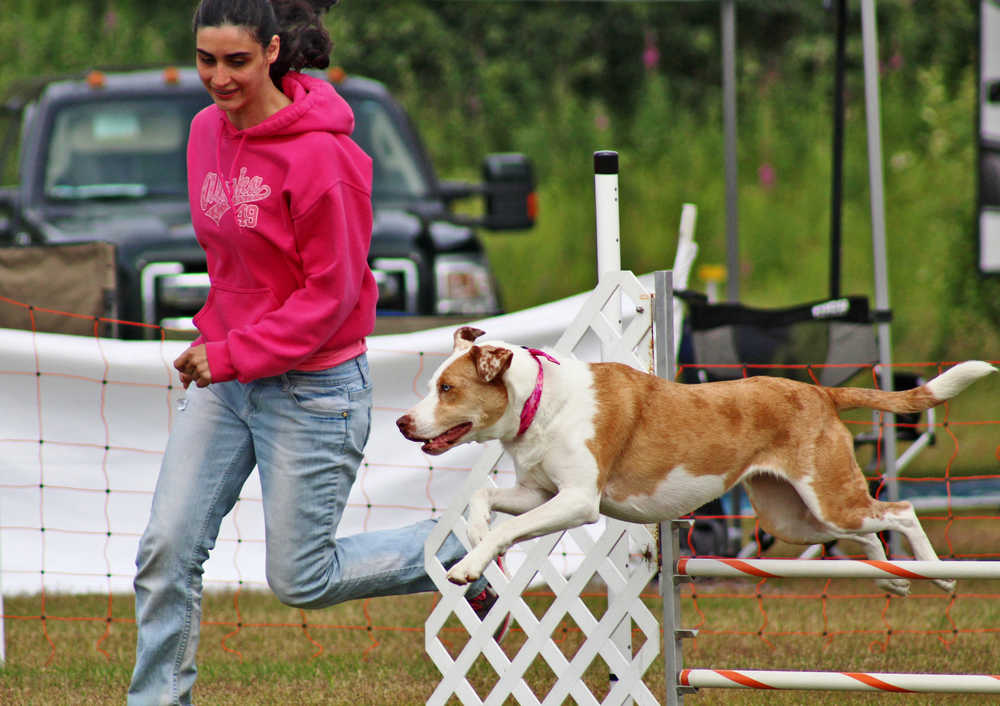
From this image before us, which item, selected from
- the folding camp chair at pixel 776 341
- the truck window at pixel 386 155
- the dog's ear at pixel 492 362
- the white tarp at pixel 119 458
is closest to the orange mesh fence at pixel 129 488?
the white tarp at pixel 119 458

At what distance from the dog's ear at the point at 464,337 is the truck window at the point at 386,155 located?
443 cm

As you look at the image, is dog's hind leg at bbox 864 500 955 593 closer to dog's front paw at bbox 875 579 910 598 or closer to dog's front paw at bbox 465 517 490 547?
dog's front paw at bbox 875 579 910 598

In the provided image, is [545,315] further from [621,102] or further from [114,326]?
[621,102]

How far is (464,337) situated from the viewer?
13.3ft

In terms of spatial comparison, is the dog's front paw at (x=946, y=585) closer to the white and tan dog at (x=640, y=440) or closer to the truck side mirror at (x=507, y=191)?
the white and tan dog at (x=640, y=440)

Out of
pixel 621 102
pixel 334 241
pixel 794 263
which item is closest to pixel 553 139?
pixel 621 102

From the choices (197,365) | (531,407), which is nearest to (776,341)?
(531,407)

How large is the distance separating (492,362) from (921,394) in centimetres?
132

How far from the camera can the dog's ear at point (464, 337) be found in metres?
3.85

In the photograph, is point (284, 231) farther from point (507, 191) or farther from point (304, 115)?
point (507, 191)

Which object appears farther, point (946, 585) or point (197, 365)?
point (946, 585)

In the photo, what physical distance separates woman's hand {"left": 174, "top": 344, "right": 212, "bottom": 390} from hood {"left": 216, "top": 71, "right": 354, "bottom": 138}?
610 mm

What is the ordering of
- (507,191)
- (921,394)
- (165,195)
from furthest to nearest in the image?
1. (507,191)
2. (165,195)
3. (921,394)

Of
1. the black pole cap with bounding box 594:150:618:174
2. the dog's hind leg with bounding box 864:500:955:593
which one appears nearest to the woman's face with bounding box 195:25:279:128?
the black pole cap with bounding box 594:150:618:174
